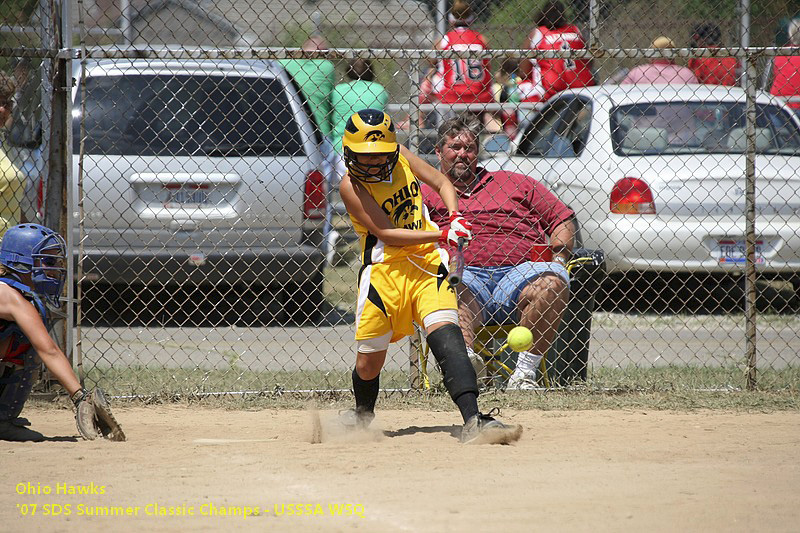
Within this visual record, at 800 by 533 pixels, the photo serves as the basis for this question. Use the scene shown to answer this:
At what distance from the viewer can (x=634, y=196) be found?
8242mm

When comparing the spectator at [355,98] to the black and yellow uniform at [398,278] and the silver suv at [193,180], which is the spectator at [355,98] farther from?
the black and yellow uniform at [398,278]

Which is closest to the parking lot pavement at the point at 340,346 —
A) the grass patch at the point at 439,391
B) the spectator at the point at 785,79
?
the grass patch at the point at 439,391

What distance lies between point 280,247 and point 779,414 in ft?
13.1

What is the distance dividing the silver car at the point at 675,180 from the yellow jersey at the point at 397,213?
334 centimetres

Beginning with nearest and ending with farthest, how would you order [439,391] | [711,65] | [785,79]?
[439,391]
[785,79]
[711,65]

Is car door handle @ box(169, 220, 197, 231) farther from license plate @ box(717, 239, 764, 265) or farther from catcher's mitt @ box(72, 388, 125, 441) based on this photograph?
license plate @ box(717, 239, 764, 265)

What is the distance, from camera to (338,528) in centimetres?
355

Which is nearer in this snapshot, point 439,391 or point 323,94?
point 439,391

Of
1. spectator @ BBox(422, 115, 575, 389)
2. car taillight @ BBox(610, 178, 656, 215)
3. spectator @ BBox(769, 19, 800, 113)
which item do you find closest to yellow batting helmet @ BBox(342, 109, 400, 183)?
spectator @ BBox(422, 115, 575, 389)

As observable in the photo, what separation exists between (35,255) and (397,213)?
188 centimetres

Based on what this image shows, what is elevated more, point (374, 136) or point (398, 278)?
point (374, 136)

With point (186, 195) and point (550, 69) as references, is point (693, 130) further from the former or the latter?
point (186, 195)

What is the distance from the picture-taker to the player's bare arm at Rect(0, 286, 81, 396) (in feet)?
15.8

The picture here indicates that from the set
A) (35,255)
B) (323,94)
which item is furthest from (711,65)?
(35,255)
